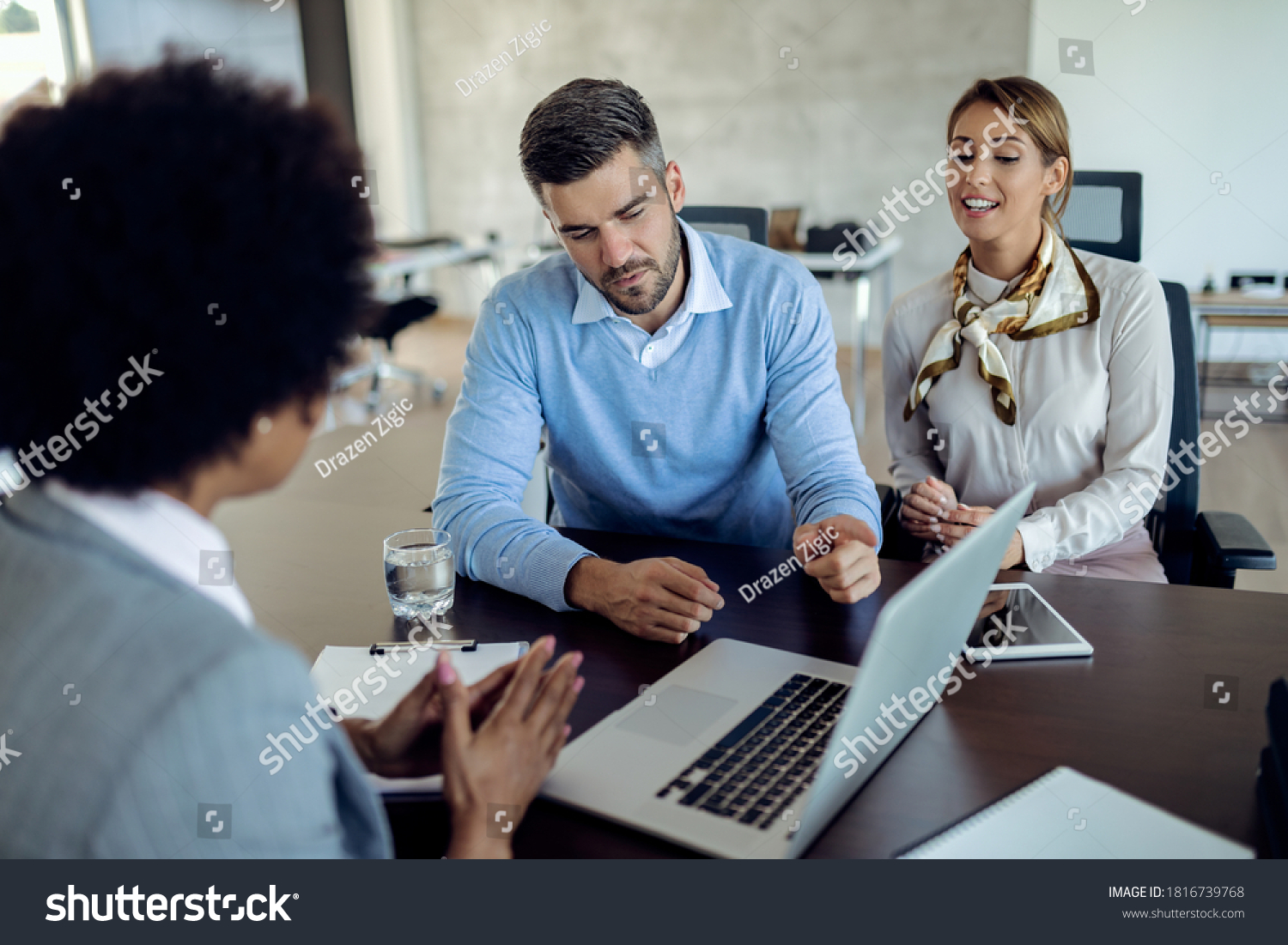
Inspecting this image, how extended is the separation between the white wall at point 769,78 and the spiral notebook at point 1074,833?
5.71 meters

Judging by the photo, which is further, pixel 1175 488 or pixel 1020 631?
pixel 1175 488

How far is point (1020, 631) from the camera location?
1112 millimetres

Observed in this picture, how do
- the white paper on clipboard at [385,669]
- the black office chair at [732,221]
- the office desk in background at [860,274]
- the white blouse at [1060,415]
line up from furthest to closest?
the office desk in background at [860,274] → the black office chair at [732,221] → the white blouse at [1060,415] → the white paper on clipboard at [385,669]

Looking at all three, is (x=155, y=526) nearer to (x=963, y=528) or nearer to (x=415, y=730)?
(x=415, y=730)

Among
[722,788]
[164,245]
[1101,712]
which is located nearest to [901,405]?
[1101,712]

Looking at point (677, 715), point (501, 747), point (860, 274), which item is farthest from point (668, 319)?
point (860, 274)

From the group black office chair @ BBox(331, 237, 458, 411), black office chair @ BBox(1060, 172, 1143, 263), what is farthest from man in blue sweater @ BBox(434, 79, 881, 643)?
black office chair @ BBox(331, 237, 458, 411)

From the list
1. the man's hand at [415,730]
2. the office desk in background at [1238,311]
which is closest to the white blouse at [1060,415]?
the man's hand at [415,730]

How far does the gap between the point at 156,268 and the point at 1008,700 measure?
0.85m

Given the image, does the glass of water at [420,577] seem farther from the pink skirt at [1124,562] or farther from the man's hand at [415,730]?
the pink skirt at [1124,562]

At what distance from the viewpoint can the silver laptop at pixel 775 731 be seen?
73 centimetres

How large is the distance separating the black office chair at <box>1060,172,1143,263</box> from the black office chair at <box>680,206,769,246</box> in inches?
23.6

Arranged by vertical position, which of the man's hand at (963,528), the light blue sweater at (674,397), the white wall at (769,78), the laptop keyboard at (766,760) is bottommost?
the man's hand at (963,528)
